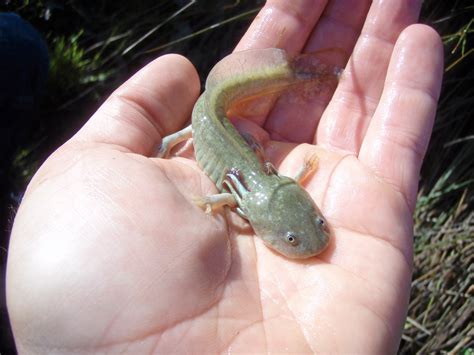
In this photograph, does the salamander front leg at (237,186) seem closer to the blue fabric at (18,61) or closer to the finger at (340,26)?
the finger at (340,26)

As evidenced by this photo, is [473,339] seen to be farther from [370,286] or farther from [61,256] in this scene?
[61,256]

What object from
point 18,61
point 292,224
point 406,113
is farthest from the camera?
point 18,61

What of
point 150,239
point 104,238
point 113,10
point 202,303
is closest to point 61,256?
point 104,238

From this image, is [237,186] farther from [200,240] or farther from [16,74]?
[16,74]

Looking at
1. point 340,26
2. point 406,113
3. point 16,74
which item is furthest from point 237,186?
point 16,74

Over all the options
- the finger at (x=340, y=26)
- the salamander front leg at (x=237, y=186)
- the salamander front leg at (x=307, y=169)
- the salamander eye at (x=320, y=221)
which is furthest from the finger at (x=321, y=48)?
the salamander eye at (x=320, y=221)

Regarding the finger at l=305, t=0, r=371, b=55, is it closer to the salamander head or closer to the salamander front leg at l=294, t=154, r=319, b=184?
the salamander front leg at l=294, t=154, r=319, b=184

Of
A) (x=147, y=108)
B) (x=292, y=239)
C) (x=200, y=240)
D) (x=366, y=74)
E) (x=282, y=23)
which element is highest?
(x=282, y=23)
